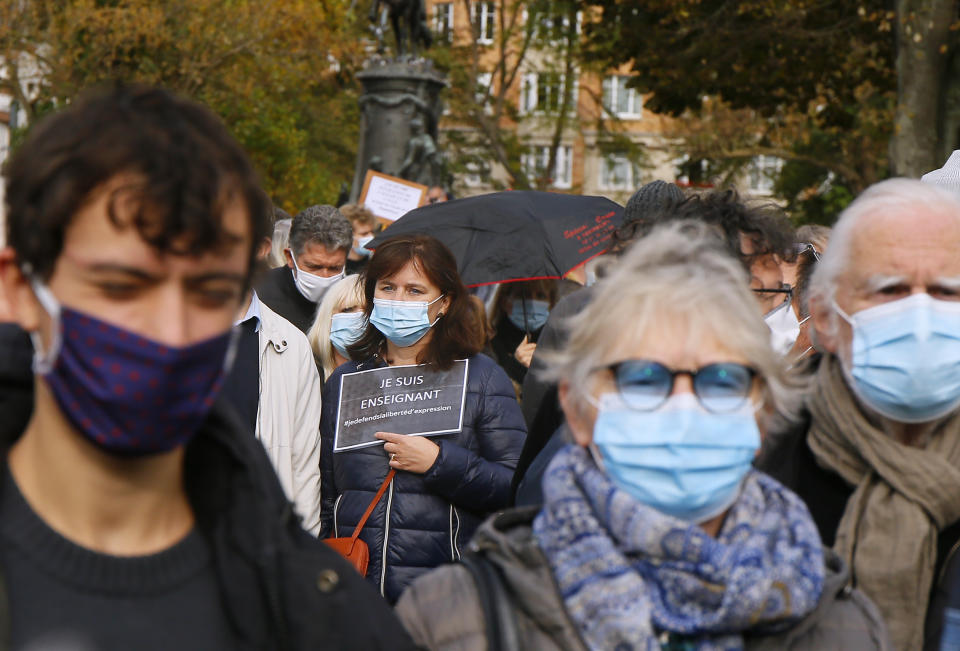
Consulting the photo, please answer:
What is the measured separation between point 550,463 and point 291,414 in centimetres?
282

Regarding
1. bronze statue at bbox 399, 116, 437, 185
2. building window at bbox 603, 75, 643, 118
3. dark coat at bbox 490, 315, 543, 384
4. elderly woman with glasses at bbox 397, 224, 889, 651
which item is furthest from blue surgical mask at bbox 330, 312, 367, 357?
building window at bbox 603, 75, 643, 118

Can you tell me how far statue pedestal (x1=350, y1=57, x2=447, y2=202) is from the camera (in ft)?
55.9

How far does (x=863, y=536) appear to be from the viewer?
3010 millimetres

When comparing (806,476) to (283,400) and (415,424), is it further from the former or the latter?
(283,400)

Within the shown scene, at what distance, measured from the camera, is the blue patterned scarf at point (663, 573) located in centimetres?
235

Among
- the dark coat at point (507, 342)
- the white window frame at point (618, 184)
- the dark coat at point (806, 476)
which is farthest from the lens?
the white window frame at point (618, 184)

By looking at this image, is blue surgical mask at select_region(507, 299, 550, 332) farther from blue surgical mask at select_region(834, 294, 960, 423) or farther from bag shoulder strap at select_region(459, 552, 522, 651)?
bag shoulder strap at select_region(459, 552, 522, 651)

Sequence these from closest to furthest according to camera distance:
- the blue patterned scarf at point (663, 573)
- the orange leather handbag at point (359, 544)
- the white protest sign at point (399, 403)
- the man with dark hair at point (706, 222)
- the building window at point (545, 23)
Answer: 1. the blue patterned scarf at point (663, 573)
2. the man with dark hair at point (706, 222)
3. the orange leather handbag at point (359, 544)
4. the white protest sign at point (399, 403)
5. the building window at point (545, 23)

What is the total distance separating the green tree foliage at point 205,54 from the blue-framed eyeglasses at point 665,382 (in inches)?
888

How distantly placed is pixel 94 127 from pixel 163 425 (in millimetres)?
494

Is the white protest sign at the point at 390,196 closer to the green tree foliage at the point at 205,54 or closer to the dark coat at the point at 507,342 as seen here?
the dark coat at the point at 507,342

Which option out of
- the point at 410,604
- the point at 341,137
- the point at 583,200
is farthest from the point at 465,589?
the point at 341,137

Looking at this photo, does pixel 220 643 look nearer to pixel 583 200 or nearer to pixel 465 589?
pixel 465 589

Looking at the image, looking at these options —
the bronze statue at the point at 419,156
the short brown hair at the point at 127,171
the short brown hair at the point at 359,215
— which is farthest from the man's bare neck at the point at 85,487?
the bronze statue at the point at 419,156
